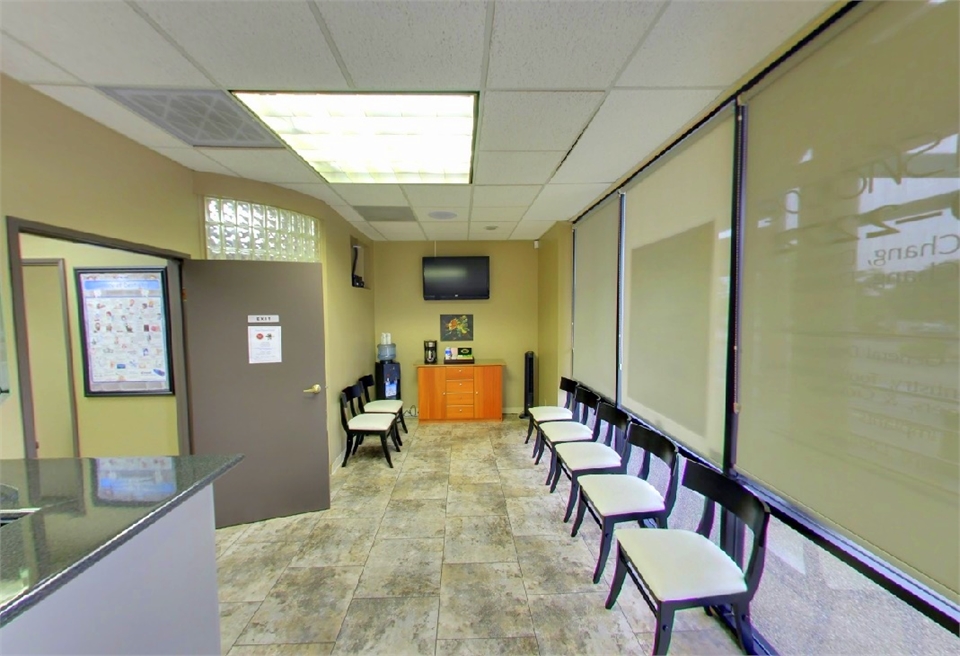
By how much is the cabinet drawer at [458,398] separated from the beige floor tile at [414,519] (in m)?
2.08

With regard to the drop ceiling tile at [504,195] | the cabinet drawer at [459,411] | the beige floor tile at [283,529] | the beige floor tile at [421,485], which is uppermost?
the drop ceiling tile at [504,195]

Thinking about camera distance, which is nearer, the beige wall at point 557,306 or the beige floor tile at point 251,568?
the beige floor tile at point 251,568

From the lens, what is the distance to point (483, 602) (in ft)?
6.19

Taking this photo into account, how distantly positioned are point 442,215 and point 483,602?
3430mm

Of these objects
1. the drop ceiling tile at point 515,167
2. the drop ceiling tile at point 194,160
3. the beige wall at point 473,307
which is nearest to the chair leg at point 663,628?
the drop ceiling tile at point 515,167

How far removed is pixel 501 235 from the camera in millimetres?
4816

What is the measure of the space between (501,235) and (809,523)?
4.22 m

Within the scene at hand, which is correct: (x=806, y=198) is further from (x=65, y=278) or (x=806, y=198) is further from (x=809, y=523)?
(x=65, y=278)

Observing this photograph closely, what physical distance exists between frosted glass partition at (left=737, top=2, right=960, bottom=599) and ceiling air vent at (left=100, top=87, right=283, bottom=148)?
2558 millimetres

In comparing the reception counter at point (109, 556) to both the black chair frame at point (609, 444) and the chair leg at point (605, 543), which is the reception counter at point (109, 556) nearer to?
the chair leg at point (605, 543)

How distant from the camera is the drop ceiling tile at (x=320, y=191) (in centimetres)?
281

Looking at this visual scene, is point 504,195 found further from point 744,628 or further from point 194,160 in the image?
point 744,628

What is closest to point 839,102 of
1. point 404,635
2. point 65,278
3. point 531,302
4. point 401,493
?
point 404,635

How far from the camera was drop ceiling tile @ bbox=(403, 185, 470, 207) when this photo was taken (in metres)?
2.90
